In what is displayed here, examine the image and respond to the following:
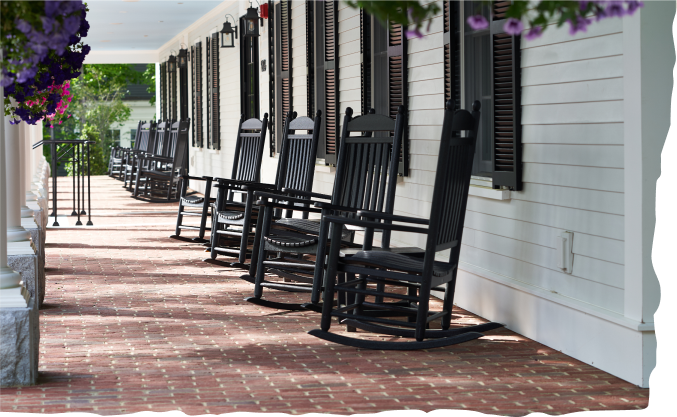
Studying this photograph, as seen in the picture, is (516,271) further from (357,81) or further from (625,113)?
(357,81)

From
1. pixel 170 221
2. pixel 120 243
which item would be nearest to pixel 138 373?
pixel 120 243

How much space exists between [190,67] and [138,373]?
42.2ft

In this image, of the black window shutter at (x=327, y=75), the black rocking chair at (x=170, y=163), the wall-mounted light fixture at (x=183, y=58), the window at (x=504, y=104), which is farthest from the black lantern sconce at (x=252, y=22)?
the wall-mounted light fixture at (x=183, y=58)

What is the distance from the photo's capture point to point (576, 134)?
345 centimetres

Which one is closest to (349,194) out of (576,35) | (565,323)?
(565,323)

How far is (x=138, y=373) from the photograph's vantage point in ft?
10.4

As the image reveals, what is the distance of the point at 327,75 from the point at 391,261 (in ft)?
12.4

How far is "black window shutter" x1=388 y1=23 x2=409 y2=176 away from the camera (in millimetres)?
5293

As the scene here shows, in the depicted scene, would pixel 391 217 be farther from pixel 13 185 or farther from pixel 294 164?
pixel 13 185

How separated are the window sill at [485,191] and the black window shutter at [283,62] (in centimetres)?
410

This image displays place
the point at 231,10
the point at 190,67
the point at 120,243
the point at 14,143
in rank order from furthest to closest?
the point at 190,67, the point at 231,10, the point at 120,243, the point at 14,143

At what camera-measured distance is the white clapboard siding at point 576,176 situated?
3.17 metres

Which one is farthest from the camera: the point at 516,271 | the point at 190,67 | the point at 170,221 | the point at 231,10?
the point at 190,67

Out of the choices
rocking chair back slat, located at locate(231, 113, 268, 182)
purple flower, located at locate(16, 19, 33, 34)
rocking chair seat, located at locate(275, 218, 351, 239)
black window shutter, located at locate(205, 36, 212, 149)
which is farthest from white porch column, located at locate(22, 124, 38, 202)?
black window shutter, located at locate(205, 36, 212, 149)
